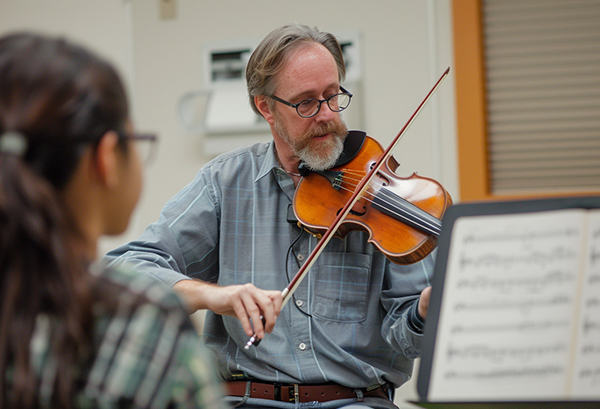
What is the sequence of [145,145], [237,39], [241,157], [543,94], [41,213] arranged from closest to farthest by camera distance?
[41,213]
[145,145]
[241,157]
[543,94]
[237,39]

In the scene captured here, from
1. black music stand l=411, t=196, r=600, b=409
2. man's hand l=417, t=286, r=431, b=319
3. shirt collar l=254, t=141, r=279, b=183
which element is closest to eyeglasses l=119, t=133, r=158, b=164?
black music stand l=411, t=196, r=600, b=409

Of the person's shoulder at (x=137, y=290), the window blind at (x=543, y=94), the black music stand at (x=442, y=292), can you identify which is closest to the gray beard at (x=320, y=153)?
the black music stand at (x=442, y=292)

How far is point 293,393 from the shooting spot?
1.26 metres

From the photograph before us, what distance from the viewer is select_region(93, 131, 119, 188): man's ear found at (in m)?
0.62

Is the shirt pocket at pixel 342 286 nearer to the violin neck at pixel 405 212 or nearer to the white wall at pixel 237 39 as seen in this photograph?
the violin neck at pixel 405 212

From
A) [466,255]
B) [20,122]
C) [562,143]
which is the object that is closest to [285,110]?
[466,255]

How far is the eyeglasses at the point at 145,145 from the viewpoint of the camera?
68 cm

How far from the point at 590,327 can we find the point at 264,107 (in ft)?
3.25

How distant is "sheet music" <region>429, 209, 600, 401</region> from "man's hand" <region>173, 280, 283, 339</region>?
0.35 metres

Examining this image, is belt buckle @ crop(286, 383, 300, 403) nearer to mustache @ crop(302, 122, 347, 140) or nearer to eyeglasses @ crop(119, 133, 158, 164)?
mustache @ crop(302, 122, 347, 140)

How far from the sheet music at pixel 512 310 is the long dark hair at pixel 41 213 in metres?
0.43

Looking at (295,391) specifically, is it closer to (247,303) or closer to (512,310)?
(247,303)

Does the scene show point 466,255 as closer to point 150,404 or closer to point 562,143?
point 150,404

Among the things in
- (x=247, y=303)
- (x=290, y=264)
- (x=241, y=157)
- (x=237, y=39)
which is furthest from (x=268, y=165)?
(x=237, y=39)
